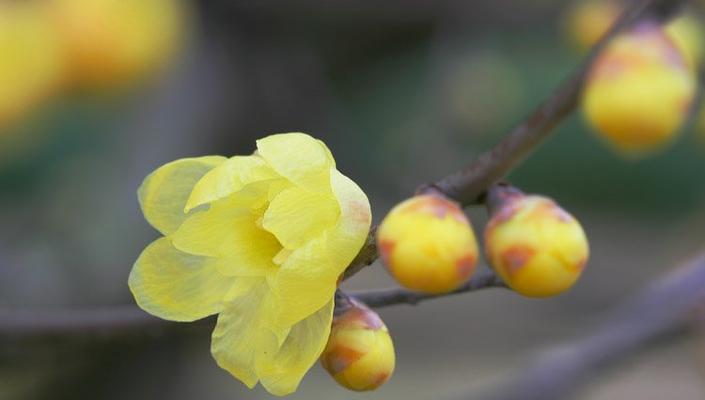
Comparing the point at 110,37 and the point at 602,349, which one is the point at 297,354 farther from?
the point at 110,37

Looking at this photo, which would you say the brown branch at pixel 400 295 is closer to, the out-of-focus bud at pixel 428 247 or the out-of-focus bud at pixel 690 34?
the out-of-focus bud at pixel 428 247

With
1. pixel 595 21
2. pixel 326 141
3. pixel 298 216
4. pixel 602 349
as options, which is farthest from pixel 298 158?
pixel 326 141

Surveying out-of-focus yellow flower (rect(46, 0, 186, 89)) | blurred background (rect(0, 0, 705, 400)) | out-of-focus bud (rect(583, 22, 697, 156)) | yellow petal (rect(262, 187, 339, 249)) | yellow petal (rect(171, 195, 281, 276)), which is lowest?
blurred background (rect(0, 0, 705, 400))

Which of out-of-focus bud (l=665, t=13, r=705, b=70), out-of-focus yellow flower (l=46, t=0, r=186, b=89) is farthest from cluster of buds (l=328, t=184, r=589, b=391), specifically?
out-of-focus yellow flower (l=46, t=0, r=186, b=89)

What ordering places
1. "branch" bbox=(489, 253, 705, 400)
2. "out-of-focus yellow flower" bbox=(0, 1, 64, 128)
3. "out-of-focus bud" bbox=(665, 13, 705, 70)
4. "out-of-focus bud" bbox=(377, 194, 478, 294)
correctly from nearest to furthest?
"out-of-focus bud" bbox=(377, 194, 478, 294)
"out-of-focus bud" bbox=(665, 13, 705, 70)
"branch" bbox=(489, 253, 705, 400)
"out-of-focus yellow flower" bbox=(0, 1, 64, 128)

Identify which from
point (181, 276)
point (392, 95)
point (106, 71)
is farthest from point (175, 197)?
point (392, 95)

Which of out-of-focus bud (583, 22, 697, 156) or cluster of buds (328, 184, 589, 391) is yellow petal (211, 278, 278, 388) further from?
out-of-focus bud (583, 22, 697, 156)

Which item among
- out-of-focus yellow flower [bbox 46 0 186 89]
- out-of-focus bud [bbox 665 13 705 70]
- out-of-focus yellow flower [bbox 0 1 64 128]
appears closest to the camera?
out-of-focus bud [bbox 665 13 705 70]
